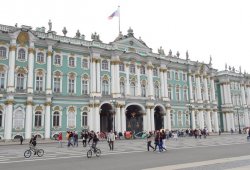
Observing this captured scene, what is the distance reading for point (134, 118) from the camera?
2147 inches

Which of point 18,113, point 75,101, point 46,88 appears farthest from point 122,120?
point 18,113

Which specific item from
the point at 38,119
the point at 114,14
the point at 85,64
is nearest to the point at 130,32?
the point at 114,14

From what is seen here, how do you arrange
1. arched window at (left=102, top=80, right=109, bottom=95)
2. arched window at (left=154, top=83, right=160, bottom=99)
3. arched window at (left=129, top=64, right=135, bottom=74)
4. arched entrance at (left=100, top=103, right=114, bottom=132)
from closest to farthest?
arched window at (left=102, top=80, right=109, bottom=95) → arched entrance at (left=100, top=103, right=114, bottom=132) → arched window at (left=129, top=64, right=135, bottom=74) → arched window at (left=154, top=83, right=160, bottom=99)

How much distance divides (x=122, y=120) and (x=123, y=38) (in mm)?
16031

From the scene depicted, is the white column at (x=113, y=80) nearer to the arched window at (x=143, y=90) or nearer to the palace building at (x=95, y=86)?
the palace building at (x=95, y=86)

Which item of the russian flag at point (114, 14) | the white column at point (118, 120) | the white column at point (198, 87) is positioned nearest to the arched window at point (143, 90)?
the white column at point (118, 120)

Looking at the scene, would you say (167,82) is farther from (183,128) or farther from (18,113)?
(18,113)

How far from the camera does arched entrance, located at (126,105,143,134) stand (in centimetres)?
5356

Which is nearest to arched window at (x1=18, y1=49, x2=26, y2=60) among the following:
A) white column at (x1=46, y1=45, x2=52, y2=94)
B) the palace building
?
the palace building

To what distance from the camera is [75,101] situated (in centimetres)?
4672

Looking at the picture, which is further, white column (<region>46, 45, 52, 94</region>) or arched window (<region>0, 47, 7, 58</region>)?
white column (<region>46, 45, 52, 94</region>)

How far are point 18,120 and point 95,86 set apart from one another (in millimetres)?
13933

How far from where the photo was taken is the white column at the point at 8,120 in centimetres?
3922

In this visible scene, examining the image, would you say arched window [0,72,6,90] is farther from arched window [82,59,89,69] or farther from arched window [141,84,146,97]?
arched window [141,84,146,97]
